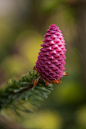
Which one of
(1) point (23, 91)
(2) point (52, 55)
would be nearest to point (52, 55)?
(2) point (52, 55)

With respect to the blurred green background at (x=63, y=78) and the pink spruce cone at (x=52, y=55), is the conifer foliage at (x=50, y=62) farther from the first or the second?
the blurred green background at (x=63, y=78)

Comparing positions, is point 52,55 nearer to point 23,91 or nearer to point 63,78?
point 23,91

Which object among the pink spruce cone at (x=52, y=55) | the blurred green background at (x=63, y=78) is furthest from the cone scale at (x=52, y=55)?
the blurred green background at (x=63, y=78)

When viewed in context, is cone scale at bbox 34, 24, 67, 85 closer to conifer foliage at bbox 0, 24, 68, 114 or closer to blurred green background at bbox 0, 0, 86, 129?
conifer foliage at bbox 0, 24, 68, 114

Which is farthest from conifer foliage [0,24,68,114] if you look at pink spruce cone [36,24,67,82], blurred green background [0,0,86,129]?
blurred green background [0,0,86,129]

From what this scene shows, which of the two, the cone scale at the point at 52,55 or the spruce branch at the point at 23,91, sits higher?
the cone scale at the point at 52,55
